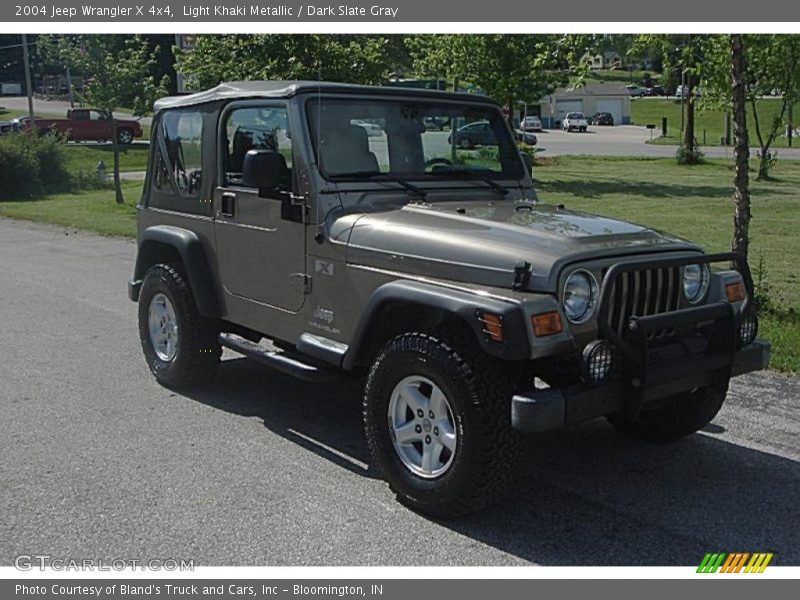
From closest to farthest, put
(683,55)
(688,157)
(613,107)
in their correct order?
1. (683,55)
2. (688,157)
3. (613,107)

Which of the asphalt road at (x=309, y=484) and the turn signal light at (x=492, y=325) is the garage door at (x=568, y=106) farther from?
the turn signal light at (x=492, y=325)

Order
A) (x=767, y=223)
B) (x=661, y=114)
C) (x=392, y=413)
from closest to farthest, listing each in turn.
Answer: (x=392, y=413)
(x=767, y=223)
(x=661, y=114)

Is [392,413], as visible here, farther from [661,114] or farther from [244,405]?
[661,114]

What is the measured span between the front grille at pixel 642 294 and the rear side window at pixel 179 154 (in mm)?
3089

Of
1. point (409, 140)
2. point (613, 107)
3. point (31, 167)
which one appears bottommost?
point (31, 167)

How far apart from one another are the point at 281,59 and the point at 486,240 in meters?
13.5

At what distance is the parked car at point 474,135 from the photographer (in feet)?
19.7

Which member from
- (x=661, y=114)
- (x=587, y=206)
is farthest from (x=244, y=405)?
(x=661, y=114)

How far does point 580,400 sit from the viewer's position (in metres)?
4.21

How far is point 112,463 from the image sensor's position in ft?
17.3

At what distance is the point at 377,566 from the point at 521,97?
76.0ft

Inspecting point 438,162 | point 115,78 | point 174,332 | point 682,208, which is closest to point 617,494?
point 438,162

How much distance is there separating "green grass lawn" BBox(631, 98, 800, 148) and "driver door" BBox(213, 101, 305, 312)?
1407 inches

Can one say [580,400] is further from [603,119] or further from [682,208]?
[603,119]
